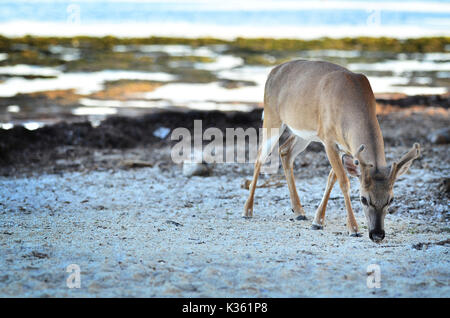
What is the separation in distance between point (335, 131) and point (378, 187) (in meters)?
1.31

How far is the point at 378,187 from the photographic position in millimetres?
7398

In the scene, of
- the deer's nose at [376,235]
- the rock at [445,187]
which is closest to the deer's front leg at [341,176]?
the deer's nose at [376,235]

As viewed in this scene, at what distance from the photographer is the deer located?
24.4ft

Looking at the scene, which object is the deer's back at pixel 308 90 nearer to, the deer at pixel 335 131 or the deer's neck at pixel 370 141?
the deer at pixel 335 131

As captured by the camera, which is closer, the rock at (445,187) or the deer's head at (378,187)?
the deer's head at (378,187)

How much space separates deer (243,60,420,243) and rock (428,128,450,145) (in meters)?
4.62

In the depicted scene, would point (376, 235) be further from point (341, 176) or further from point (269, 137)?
point (269, 137)

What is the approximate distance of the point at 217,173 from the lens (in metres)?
12.0

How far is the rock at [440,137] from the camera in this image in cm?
1351
